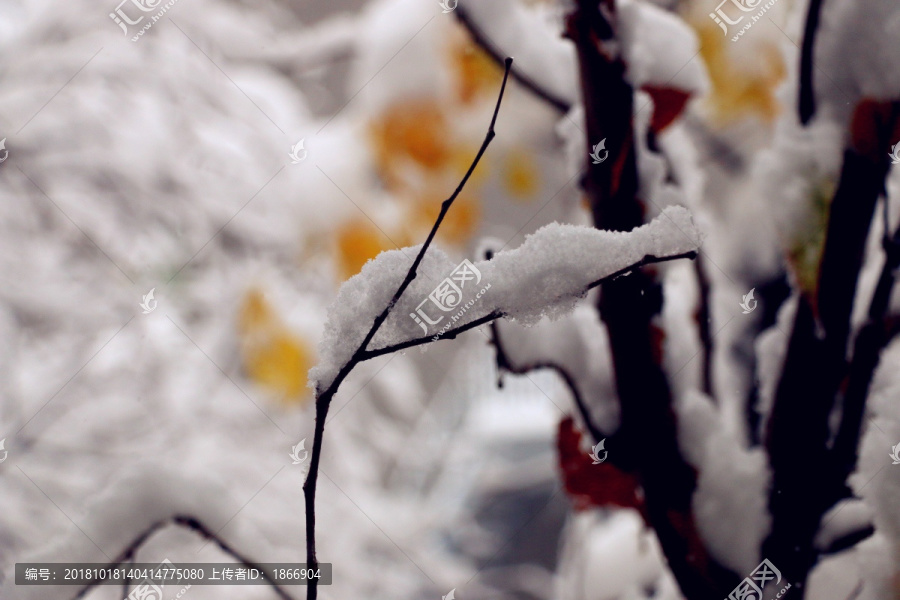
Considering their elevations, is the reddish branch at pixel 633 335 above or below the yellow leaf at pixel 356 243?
below

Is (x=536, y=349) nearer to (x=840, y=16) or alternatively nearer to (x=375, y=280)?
(x=375, y=280)

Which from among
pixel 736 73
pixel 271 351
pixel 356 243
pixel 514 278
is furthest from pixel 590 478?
pixel 271 351

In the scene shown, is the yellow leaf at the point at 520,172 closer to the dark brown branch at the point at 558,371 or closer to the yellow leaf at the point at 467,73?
the yellow leaf at the point at 467,73

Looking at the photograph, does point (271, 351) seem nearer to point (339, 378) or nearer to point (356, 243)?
point (356, 243)

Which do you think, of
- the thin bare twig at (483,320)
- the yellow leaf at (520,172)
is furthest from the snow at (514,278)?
the yellow leaf at (520,172)

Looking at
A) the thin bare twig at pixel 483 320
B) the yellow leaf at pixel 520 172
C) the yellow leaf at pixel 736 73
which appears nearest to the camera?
the thin bare twig at pixel 483 320

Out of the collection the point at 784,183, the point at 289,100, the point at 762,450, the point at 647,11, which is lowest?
the point at 762,450

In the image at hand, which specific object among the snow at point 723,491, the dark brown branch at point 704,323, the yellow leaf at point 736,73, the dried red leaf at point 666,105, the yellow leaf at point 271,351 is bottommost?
the snow at point 723,491

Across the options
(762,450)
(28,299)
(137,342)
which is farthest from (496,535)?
(762,450)

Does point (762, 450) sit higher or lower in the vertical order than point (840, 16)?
lower
